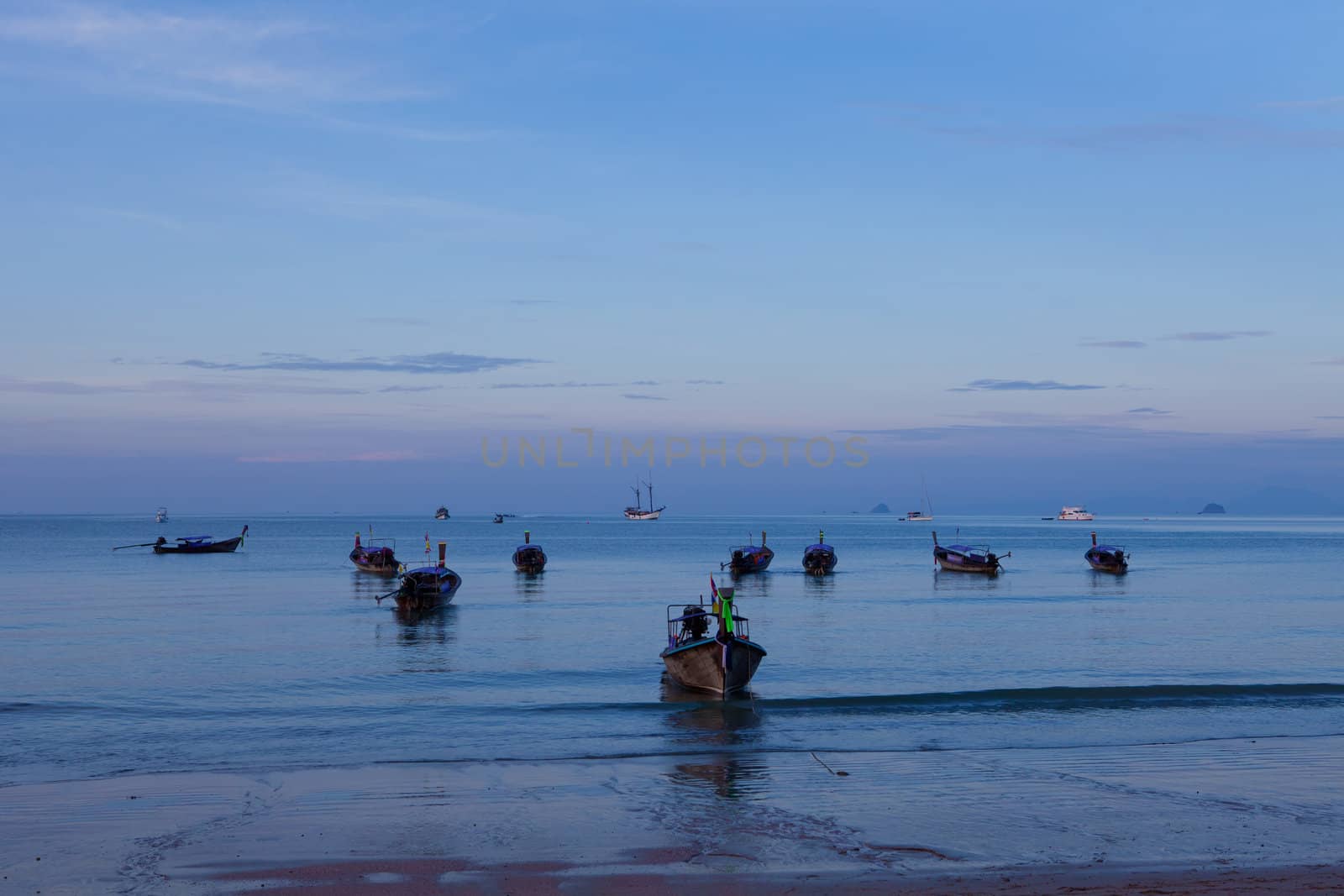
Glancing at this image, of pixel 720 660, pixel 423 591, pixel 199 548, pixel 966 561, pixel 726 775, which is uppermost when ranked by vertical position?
pixel 720 660

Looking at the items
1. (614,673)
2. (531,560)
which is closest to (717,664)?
(614,673)

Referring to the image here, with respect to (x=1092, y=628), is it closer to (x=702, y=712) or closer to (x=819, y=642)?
(x=819, y=642)

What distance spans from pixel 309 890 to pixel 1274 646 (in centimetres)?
3977

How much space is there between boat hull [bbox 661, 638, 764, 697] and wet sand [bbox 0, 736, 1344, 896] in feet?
24.2

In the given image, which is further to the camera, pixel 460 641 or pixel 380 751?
pixel 460 641

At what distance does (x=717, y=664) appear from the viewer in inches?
1224

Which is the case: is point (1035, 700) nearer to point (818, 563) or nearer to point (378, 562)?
point (818, 563)

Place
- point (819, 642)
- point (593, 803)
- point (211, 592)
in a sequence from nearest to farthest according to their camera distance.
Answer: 1. point (593, 803)
2. point (819, 642)
3. point (211, 592)

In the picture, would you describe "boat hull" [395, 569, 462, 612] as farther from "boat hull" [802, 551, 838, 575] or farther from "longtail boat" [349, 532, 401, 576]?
"boat hull" [802, 551, 838, 575]

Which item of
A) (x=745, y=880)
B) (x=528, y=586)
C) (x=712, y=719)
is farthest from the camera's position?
(x=528, y=586)

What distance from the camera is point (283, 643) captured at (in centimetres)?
4631

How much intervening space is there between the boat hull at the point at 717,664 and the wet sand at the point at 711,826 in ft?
24.2

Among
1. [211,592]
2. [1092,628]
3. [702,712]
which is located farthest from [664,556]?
[702,712]

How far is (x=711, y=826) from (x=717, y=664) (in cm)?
A: 1355
